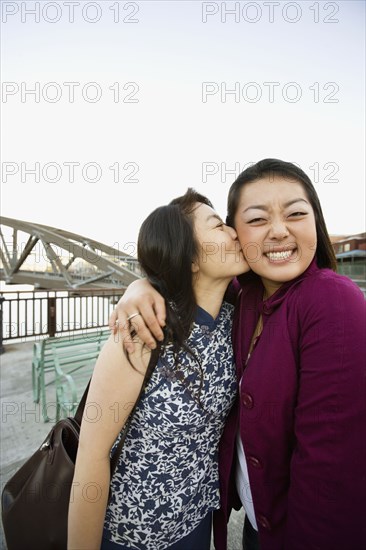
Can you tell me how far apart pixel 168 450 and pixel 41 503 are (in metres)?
0.57

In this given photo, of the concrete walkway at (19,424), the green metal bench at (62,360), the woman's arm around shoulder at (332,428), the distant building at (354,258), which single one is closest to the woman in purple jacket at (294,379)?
the woman's arm around shoulder at (332,428)

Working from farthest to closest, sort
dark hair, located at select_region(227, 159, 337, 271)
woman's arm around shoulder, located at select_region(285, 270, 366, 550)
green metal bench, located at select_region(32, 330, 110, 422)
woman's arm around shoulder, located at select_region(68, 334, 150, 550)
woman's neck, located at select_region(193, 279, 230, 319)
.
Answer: green metal bench, located at select_region(32, 330, 110, 422) → woman's neck, located at select_region(193, 279, 230, 319) → dark hair, located at select_region(227, 159, 337, 271) → woman's arm around shoulder, located at select_region(68, 334, 150, 550) → woman's arm around shoulder, located at select_region(285, 270, 366, 550)

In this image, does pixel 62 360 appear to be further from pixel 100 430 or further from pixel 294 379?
pixel 294 379

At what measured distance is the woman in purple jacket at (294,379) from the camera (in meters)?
0.74

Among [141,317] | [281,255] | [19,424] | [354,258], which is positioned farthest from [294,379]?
[354,258]

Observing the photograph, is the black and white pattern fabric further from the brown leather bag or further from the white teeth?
the white teeth

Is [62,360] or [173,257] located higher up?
[173,257]

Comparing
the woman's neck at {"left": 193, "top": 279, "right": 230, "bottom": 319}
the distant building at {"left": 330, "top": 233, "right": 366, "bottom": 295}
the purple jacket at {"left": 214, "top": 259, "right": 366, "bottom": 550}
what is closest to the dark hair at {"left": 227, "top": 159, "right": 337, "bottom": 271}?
the purple jacket at {"left": 214, "top": 259, "right": 366, "bottom": 550}

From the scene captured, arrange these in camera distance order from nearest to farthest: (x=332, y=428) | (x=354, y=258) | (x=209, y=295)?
(x=332, y=428) → (x=209, y=295) → (x=354, y=258)

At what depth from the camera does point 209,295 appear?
3.87ft

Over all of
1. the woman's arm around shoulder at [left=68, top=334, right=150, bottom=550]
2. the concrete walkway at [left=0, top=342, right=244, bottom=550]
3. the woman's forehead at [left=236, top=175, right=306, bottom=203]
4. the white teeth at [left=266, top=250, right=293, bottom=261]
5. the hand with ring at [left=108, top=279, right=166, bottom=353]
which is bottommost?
the concrete walkway at [left=0, top=342, right=244, bottom=550]

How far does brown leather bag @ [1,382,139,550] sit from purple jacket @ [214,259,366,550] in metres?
0.52

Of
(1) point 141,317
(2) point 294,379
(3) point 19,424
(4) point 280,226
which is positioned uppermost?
(4) point 280,226

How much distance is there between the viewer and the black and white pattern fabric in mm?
977
